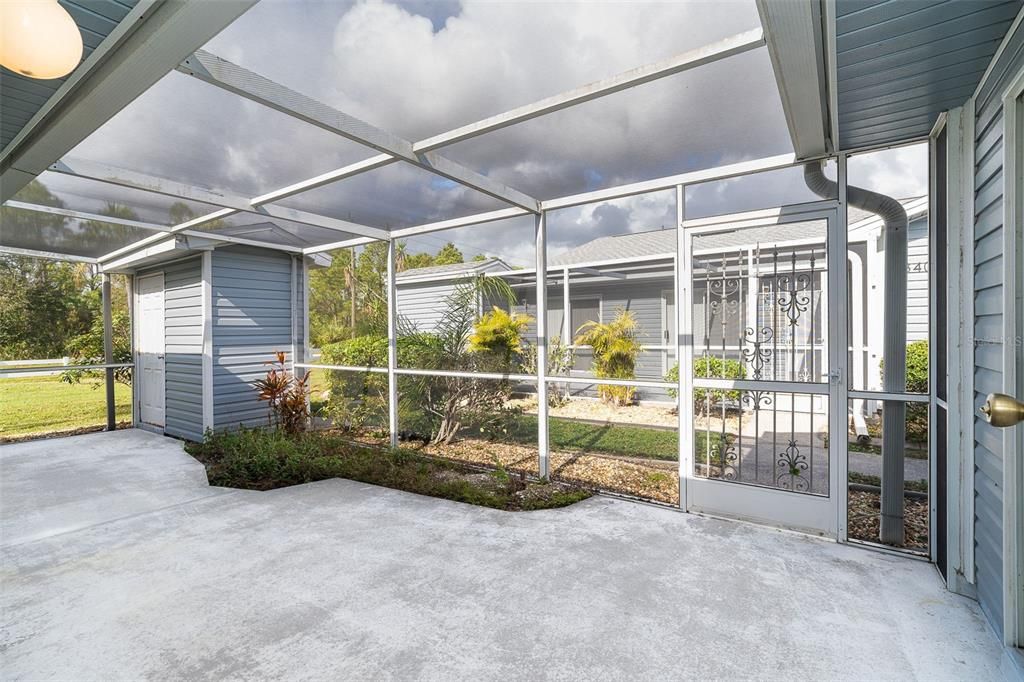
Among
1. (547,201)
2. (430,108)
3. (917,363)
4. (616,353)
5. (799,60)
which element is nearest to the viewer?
(799,60)

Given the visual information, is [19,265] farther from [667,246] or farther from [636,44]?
[667,246]

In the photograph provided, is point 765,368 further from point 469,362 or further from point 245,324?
point 245,324

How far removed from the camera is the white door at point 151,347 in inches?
252

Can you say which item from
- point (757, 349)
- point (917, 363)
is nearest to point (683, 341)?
point (757, 349)

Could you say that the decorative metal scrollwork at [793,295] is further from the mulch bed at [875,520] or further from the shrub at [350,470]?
A: the shrub at [350,470]

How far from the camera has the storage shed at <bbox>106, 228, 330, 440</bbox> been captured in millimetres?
5641

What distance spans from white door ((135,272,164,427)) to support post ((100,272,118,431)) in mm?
308

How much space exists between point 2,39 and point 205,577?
8.21 ft

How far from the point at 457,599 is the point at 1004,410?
2143mm

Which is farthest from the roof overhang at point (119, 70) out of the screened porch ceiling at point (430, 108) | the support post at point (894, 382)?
the support post at point (894, 382)

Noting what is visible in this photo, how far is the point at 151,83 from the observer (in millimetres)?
2049

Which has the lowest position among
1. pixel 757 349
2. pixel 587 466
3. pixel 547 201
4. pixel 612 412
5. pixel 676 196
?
pixel 587 466

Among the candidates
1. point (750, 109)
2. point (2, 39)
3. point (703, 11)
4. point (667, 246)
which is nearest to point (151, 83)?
point (2, 39)

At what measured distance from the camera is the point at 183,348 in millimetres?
5984
